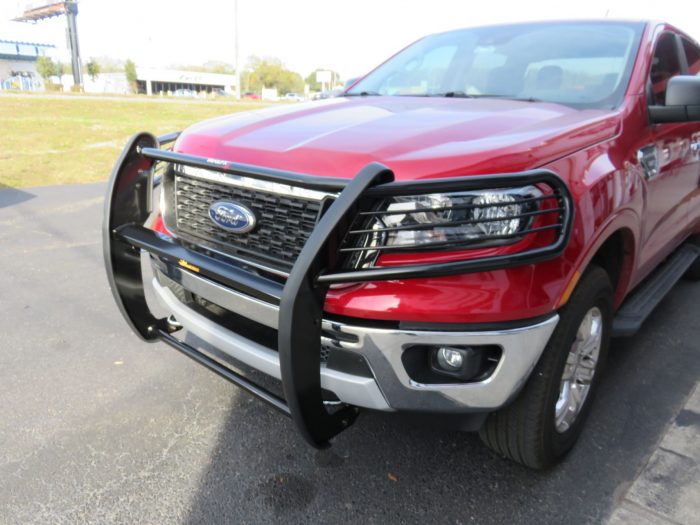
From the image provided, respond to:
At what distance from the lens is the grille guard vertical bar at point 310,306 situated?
167 centimetres

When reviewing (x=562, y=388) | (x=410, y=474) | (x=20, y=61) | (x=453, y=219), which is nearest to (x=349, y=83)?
(x=453, y=219)

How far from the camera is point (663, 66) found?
3.17 metres

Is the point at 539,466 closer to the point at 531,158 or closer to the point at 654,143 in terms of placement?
the point at 531,158

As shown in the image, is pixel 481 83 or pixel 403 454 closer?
pixel 403 454

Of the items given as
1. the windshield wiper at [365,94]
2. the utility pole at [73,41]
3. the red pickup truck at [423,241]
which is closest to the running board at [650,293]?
the red pickup truck at [423,241]

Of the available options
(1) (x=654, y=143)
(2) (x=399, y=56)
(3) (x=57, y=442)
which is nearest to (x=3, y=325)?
(3) (x=57, y=442)

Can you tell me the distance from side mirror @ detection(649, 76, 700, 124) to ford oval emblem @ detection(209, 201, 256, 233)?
197cm

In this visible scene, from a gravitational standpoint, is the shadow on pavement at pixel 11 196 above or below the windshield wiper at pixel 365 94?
below

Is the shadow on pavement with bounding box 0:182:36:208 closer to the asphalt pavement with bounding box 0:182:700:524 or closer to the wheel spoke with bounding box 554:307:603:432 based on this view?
the asphalt pavement with bounding box 0:182:700:524

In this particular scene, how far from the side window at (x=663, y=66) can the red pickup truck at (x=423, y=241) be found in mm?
87

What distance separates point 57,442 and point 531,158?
93.4 inches

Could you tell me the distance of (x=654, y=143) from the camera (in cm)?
270

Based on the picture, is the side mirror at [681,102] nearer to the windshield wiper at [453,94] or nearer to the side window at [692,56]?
the windshield wiper at [453,94]

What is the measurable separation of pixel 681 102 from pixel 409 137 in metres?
1.45
